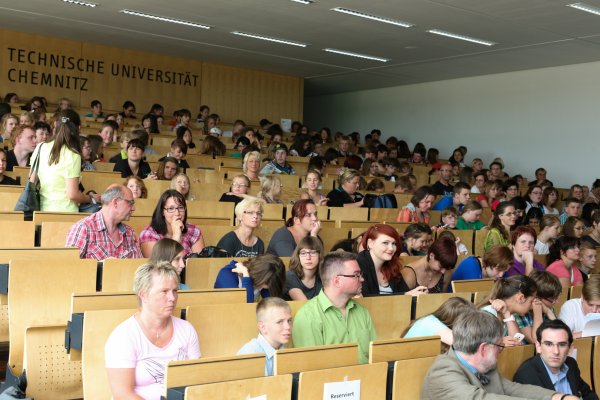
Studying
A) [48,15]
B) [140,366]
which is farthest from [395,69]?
[140,366]

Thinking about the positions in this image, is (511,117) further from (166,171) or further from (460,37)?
(166,171)

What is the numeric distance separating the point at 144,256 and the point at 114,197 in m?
0.52

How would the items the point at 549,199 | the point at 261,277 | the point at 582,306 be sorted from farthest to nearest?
1. the point at 549,199
2. the point at 582,306
3. the point at 261,277

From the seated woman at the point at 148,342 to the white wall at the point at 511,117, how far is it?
1074cm

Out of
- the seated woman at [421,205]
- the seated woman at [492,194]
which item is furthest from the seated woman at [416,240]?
the seated woman at [492,194]

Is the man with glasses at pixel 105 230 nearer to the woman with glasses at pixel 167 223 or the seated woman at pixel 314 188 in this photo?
the woman with glasses at pixel 167 223

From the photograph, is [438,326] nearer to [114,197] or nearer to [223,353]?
[223,353]

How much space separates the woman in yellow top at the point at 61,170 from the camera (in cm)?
539

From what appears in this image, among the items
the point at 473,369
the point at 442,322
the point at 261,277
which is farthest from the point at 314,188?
the point at 473,369

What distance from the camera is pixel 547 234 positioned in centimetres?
743

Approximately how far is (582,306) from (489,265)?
0.69 metres

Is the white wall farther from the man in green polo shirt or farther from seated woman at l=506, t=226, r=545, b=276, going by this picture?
the man in green polo shirt

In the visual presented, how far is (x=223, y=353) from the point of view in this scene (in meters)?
3.66

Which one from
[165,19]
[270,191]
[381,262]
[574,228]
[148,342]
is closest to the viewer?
[148,342]
